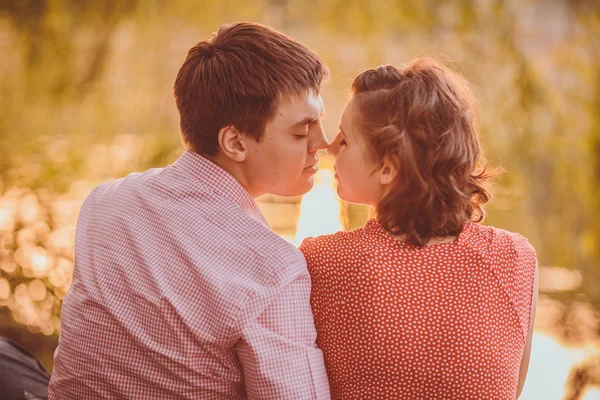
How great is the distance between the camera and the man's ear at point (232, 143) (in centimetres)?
161

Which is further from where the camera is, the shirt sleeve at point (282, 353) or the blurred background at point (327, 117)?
the blurred background at point (327, 117)

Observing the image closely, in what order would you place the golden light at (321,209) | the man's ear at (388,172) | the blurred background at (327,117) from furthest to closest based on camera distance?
the blurred background at (327,117) → the golden light at (321,209) → the man's ear at (388,172)

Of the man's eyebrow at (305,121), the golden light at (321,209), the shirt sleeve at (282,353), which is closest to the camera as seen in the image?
the shirt sleeve at (282,353)

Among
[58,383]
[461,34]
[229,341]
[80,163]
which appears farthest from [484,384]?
[80,163]

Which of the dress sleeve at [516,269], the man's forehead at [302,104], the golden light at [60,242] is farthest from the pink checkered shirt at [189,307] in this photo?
the golden light at [60,242]

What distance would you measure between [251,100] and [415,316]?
61cm

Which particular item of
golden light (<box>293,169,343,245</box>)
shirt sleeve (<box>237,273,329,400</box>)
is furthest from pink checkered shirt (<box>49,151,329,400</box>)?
golden light (<box>293,169,343,245</box>)

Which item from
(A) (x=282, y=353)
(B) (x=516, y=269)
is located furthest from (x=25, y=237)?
(B) (x=516, y=269)

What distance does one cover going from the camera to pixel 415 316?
1.37 m

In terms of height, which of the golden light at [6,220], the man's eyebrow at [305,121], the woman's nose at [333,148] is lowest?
the golden light at [6,220]

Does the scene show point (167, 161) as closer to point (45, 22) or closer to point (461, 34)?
point (45, 22)

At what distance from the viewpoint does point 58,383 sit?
1479 millimetres

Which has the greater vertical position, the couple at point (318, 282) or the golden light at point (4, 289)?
the couple at point (318, 282)

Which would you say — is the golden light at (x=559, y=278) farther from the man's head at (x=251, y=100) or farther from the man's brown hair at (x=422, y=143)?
the man's head at (x=251, y=100)
